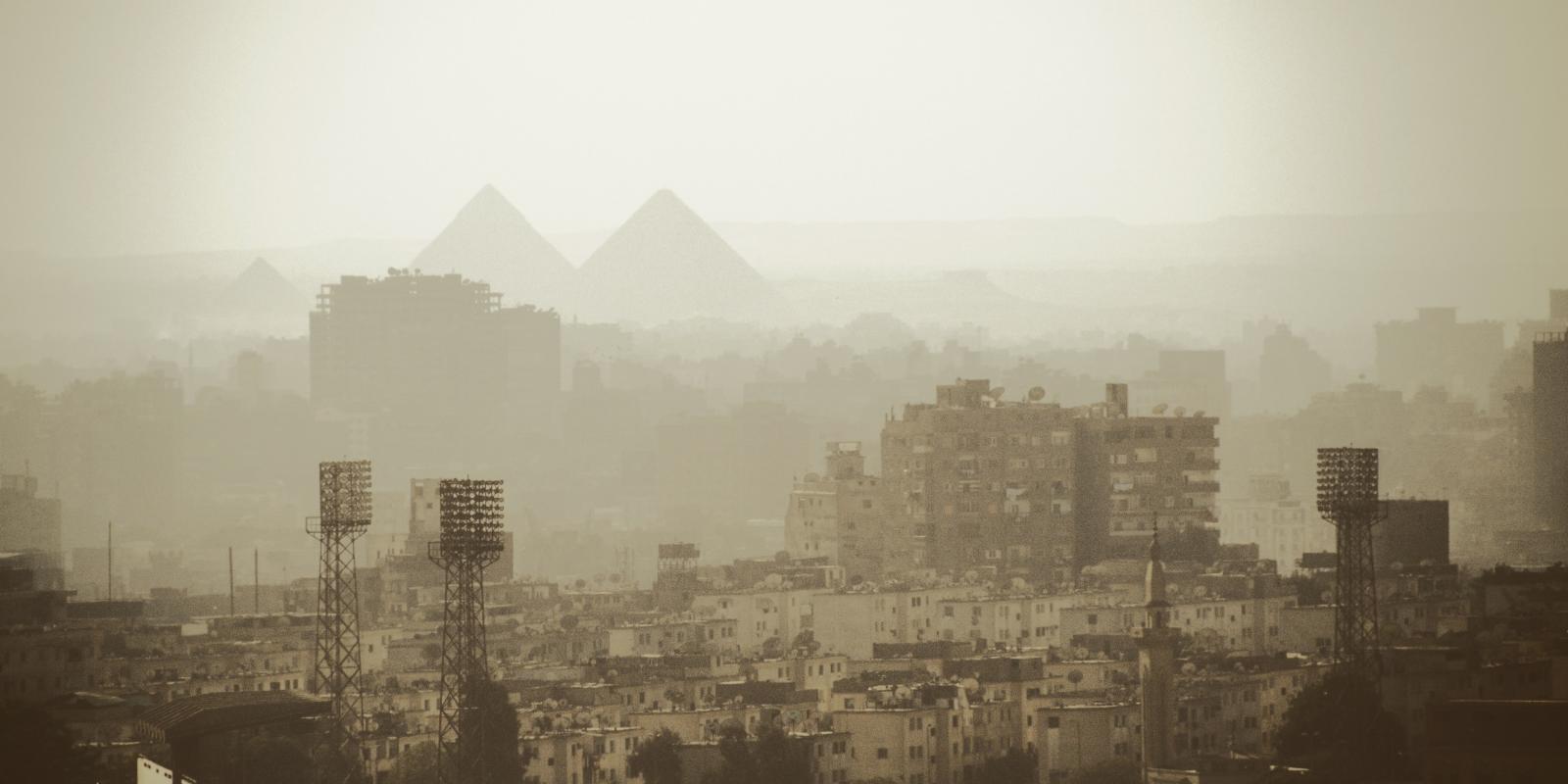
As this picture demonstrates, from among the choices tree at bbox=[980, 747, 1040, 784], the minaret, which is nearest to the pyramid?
tree at bbox=[980, 747, 1040, 784]

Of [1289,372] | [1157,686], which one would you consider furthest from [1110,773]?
[1289,372]

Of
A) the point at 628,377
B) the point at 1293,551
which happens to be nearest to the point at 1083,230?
the point at 628,377

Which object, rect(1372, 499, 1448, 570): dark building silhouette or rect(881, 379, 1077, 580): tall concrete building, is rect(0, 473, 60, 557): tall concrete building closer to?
rect(881, 379, 1077, 580): tall concrete building

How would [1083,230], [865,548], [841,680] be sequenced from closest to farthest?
1. [841,680]
2. [865,548]
3. [1083,230]

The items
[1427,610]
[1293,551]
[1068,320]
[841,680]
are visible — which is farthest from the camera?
[1068,320]

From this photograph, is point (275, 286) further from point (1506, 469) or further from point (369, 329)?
point (1506, 469)
